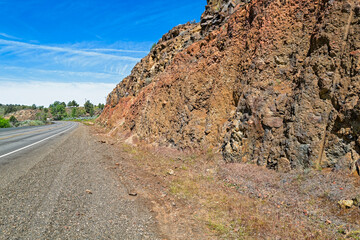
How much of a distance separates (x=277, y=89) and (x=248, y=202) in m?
5.01

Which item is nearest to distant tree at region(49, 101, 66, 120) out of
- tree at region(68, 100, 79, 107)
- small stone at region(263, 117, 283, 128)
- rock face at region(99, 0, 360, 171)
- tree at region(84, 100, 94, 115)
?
tree at region(84, 100, 94, 115)

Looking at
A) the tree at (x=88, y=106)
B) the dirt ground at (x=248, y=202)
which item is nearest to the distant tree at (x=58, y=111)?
the tree at (x=88, y=106)

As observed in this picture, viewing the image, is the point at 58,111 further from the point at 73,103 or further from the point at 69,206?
the point at 69,206

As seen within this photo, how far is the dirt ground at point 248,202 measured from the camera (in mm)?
4262

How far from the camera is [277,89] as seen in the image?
8227mm

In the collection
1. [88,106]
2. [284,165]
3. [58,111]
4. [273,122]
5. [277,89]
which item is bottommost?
[284,165]

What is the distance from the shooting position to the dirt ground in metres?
4.26

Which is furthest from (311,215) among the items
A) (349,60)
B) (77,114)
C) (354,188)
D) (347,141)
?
(77,114)

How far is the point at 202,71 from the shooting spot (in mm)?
12828

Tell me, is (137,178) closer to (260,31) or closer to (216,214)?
(216,214)

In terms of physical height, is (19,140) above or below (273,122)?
below

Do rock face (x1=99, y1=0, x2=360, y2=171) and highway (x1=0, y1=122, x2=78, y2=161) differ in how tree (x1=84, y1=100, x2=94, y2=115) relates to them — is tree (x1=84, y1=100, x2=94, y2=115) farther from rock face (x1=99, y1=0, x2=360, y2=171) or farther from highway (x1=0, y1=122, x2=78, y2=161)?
rock face (x1=99, y1=0, x2=360, y2=171)

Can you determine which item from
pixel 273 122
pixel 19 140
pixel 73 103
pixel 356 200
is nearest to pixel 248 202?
pixel 356 200

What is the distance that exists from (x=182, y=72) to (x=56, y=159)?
977 cm
